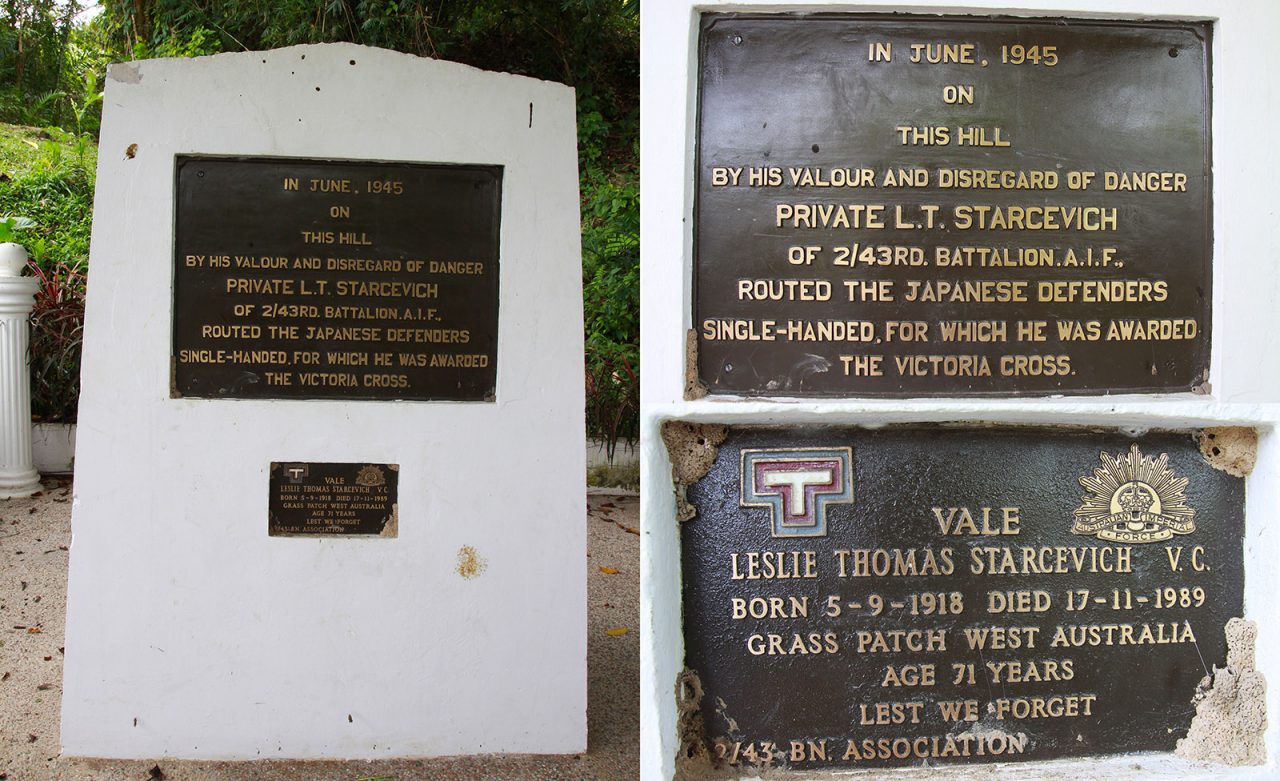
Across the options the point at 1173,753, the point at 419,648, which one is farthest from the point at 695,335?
the point at 419,648

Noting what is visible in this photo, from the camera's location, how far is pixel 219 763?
10.3ft

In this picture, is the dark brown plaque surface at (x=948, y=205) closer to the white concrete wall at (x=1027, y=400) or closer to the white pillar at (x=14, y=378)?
the white concrete wall at (x=1027, y=400)

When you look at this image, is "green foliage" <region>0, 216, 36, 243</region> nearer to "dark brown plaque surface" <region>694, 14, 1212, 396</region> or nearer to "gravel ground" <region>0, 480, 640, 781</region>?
"gravel ground" <region>0, 480, 640, 781</region>

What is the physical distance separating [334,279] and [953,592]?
7.05ft

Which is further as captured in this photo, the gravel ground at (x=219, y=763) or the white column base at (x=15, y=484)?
the white column base at (x=15, y=484)

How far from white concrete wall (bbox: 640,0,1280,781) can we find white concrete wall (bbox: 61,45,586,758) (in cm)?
110

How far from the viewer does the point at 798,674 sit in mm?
2139

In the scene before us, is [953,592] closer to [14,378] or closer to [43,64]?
[14,378]

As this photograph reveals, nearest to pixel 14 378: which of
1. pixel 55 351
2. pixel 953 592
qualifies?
pixel 55 351

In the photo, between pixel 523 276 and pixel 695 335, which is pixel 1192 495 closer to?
pixel 695 335

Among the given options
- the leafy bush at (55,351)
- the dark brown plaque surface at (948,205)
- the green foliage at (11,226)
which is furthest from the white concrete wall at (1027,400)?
the green foliage at (11,226)

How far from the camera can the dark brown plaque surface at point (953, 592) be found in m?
2.13

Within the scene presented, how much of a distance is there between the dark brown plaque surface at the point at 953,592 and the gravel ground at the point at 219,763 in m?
1.18

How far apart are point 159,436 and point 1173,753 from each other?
305 cm
